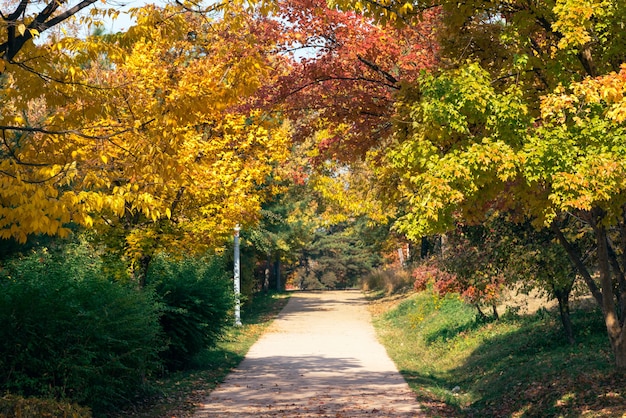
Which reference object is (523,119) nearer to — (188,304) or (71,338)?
(71,338)

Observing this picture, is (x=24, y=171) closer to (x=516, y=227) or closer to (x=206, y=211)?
(x=206, y=211)

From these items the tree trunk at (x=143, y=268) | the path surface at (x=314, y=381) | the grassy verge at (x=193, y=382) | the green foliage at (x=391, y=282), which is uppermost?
the tree trunk at (x=143, y=268)

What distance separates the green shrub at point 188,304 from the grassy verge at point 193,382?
0.50 metres

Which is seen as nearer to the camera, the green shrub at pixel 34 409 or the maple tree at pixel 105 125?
the maple tree at pixel 105 125

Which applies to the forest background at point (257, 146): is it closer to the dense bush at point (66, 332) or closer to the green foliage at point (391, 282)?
the dense bush at point (66, 332)

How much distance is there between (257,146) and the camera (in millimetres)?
15789

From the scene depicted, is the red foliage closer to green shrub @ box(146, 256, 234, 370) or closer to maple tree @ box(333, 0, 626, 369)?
maple tree @ box(333, 0, 626, 369)

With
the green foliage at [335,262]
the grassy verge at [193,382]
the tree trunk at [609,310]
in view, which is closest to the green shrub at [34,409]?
the grassy verge at [193,382]

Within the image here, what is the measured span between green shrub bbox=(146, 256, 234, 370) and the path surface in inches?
43.5

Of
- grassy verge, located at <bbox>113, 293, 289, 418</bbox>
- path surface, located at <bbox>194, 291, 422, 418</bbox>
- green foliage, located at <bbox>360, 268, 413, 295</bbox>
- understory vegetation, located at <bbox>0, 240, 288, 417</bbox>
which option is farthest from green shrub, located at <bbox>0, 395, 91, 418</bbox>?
green foliage, located at <bbox>360, 268, 413, 295</bbox>

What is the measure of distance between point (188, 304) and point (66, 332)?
→ 599cm

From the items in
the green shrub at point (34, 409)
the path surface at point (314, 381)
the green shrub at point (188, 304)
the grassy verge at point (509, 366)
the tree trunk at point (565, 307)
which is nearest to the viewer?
the green shrub at point (34, 409)

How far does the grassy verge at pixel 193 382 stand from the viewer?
36.5 ft

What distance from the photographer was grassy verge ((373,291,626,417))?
10023 mm
